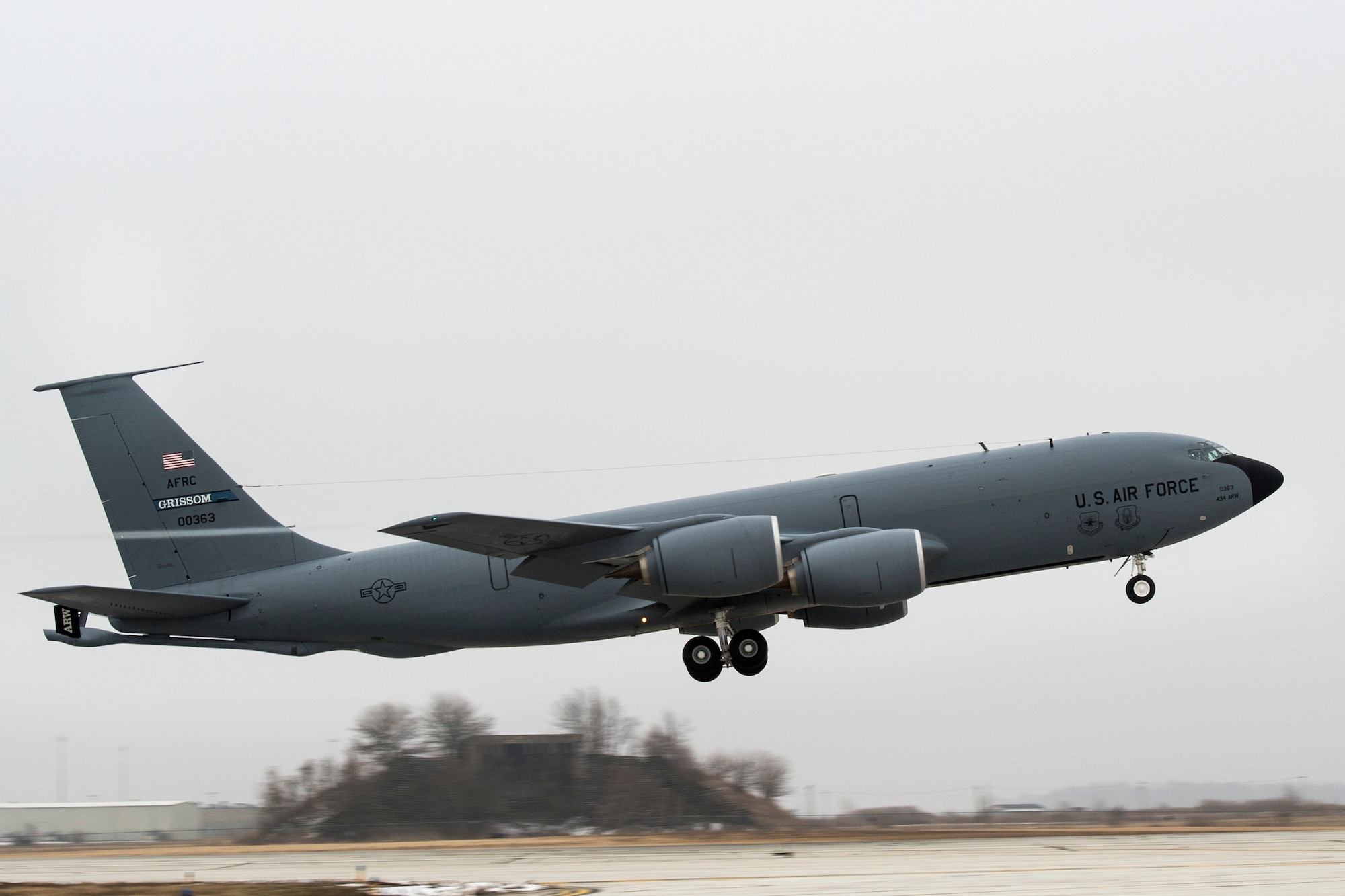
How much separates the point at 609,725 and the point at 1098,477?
66.8 ft

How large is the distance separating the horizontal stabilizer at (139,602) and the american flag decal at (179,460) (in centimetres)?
338

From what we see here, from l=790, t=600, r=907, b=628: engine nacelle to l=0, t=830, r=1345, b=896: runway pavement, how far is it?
5516 mm

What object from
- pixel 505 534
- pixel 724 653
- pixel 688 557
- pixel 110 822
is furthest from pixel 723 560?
pixel 110 822

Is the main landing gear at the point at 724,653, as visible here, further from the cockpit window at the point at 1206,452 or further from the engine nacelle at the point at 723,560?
Result: the cockpit window at the point at 1206,452

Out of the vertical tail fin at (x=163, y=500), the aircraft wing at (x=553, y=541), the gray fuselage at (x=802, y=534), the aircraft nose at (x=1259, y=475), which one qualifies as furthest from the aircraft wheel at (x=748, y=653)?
the aircraft nose at (x=1259, y=475)

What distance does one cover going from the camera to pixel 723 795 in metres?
42.8

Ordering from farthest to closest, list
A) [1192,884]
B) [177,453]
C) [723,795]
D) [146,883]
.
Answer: [723,795], [177,453], [146,883], [1192,884]

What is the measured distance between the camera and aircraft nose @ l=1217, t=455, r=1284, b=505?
30688 mm

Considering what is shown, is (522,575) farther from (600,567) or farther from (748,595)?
(748,595)

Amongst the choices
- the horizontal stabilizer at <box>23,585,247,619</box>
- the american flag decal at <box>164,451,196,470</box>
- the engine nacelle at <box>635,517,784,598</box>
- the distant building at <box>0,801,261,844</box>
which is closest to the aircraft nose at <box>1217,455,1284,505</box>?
the engine nacelle at <box>635,517,784,598</box>

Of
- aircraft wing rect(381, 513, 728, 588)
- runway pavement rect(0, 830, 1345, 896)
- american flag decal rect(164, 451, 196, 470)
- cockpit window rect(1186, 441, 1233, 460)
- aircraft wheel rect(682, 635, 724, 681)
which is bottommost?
runway pavement rect(0, 830, 1345, 896)

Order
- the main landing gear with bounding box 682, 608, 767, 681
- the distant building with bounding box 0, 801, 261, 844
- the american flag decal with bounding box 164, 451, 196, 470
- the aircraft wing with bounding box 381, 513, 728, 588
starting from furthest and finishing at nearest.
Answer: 1. the distant building with bounding box 0, 801, 261, 844
2. the american flag decal with bounding box 164, 451, 196, 470
3. the main landing gear with bounding box 682, 608, 767, 681
4. the aircraft wing with bounding box 381, 513, 728, 588

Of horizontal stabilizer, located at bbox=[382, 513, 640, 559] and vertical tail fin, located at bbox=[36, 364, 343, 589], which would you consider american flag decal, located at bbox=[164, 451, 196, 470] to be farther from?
horizontal stabilizer, located at bbox=[382, 513, 640, 559]

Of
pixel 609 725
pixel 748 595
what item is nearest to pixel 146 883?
pixel 748 595
